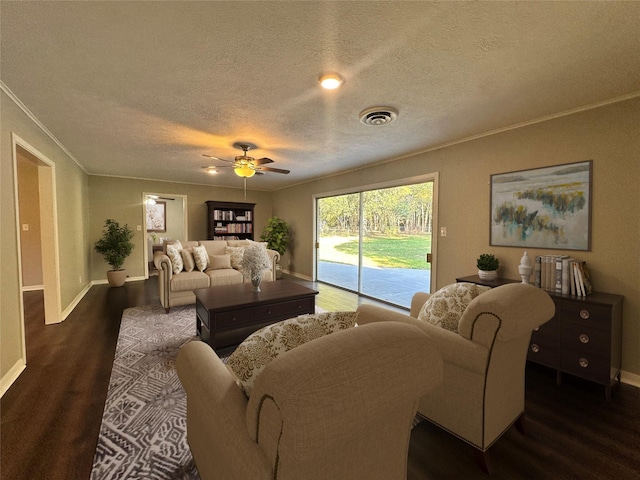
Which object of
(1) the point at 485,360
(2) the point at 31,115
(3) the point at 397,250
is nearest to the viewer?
(1) the point at 485,360

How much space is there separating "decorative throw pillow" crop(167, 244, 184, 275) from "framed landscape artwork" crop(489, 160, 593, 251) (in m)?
4.19

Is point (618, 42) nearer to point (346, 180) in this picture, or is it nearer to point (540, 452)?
point (540, 452)

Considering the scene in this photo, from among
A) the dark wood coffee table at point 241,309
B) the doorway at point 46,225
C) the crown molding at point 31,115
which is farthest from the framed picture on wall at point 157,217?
the dark wood coffee table at point 241,309

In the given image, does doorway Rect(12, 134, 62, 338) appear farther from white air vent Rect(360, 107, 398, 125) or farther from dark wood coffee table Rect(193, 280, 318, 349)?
white air vent Rect(360, 107, 398, 125)

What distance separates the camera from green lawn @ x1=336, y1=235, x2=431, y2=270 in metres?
4.14

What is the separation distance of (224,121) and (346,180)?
2.82m

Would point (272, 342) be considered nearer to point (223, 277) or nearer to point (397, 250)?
point (223, 277)

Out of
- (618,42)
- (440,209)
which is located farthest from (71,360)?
(618,42)

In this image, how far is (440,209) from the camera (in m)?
3.67

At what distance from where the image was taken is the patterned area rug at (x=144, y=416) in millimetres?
1440

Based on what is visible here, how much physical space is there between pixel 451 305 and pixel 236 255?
12.6 ft

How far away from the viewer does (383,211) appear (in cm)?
474

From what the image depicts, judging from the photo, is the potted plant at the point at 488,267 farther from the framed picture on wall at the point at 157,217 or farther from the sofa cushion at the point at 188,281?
the framed picture on wall at the point at 157,217

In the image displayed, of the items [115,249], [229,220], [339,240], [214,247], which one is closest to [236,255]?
[214,247]
